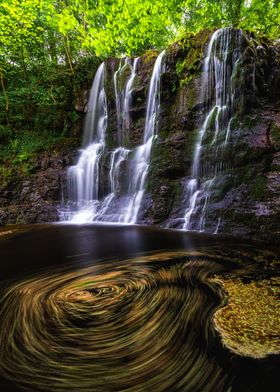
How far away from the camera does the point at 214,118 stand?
7039mm

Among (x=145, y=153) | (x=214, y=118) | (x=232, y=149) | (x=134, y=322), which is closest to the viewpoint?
(x=134, y=322)

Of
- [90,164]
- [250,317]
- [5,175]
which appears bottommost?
[250,317]

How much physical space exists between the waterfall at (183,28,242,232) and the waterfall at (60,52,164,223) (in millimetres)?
1568

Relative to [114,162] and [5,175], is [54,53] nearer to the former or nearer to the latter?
[5,175]

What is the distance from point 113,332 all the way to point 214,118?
6178 millimetres

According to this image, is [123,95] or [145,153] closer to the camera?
[145,153]

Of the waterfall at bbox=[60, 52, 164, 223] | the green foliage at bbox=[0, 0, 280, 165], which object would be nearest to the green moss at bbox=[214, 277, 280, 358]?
the waterfall at bbox=[60, 52, 164, 223]

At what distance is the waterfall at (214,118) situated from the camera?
20.8ft

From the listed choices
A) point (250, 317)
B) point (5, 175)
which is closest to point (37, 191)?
point (5, 175)

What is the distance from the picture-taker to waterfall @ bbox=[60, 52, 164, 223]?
7852mm

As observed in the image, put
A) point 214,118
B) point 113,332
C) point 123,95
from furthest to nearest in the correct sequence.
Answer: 1. point 123,95
2. point 214,118
3. point 113,332

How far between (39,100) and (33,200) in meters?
4.56

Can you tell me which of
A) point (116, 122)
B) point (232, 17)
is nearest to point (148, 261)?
point (116, 122)

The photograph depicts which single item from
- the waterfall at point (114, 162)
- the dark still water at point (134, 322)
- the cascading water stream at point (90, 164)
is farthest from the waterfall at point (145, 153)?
the dark still water at point (134, 322)
